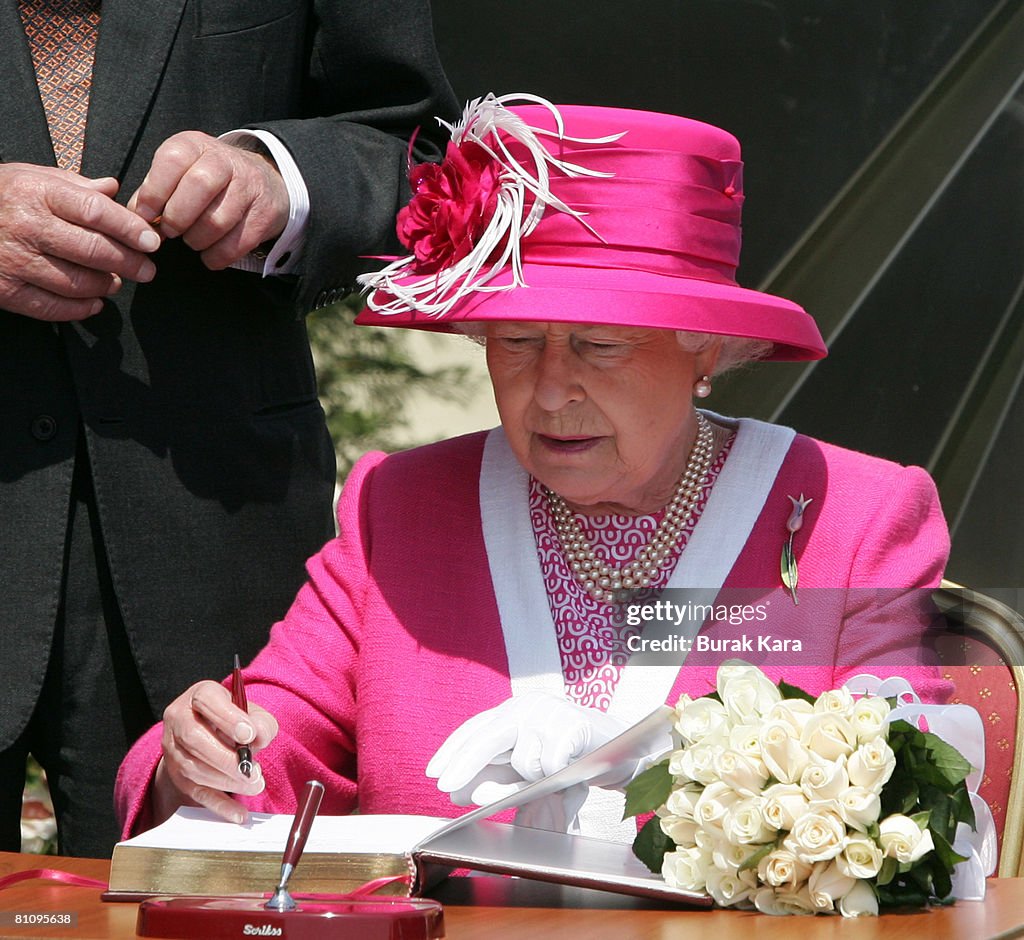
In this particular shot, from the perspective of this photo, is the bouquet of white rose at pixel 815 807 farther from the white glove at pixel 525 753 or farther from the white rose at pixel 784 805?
the white glove at pixel 525 753

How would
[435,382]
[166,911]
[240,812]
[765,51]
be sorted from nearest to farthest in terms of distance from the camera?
[166,911]
[240,812]
[765,51]
[435,382]

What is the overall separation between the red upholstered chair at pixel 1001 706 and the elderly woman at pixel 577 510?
0.35 feet

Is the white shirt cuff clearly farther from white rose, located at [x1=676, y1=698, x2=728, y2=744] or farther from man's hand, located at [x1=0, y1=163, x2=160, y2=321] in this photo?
white rose, located at [x1=676, y1=698, x2=728, y2=744]

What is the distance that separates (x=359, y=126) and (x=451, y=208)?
0.44 m

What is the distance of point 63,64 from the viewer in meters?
2.20

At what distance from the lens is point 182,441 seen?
7.32 ft

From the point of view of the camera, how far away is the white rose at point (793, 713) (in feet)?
4.51

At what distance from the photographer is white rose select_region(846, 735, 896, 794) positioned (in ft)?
4.40

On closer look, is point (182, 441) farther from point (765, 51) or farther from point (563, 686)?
point (765, 51)

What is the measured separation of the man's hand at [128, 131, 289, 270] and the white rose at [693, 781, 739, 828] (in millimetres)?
1042

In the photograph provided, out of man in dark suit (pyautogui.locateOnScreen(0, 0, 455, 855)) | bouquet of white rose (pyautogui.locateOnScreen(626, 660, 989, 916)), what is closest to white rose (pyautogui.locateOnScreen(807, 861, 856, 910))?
bouquet of white rose (pyautogui.locateOnScreen(626, 660, 989, 916))

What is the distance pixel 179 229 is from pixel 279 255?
199mm

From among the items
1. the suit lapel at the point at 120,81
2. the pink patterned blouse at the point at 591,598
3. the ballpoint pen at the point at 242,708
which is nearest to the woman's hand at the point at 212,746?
the ballpoint pen at the point at 242,708

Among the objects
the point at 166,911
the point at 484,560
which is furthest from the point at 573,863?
the point at 484,560
